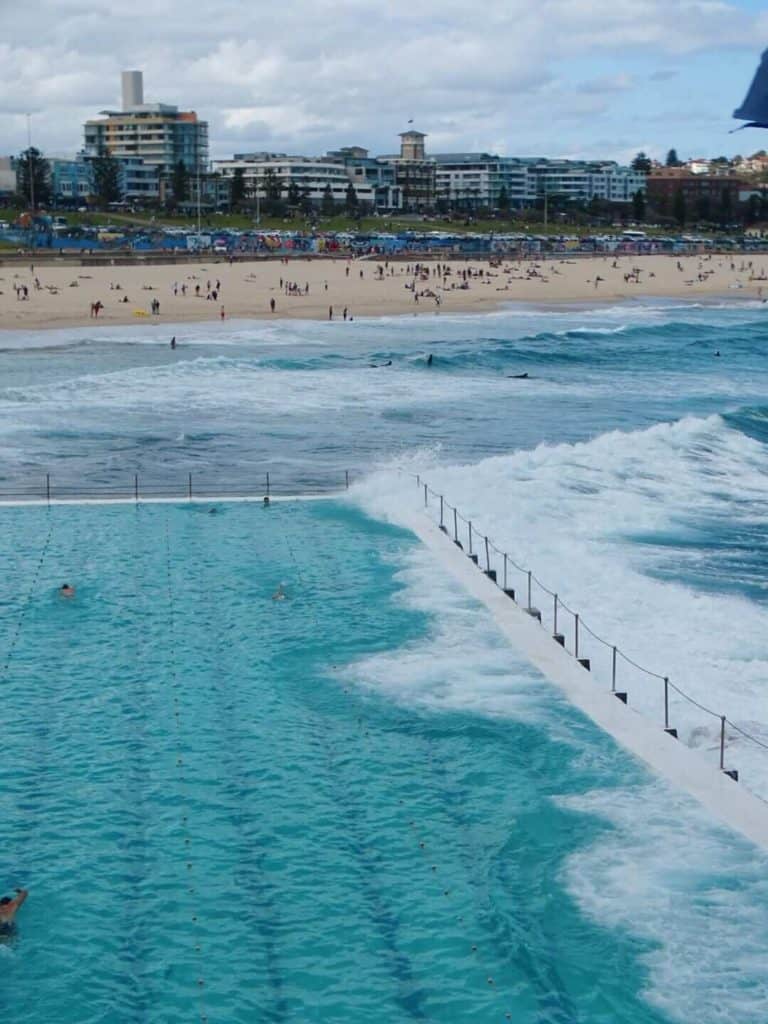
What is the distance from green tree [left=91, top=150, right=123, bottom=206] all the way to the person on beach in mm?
149868

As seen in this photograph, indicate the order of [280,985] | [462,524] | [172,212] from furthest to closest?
1. [172,212]
2. [462,524]
3. [280,985]

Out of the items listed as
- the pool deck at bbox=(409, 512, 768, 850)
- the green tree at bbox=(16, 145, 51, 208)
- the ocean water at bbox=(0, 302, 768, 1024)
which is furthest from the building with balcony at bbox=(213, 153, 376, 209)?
the pool deck at bbox=(409, 512, 768, 850)

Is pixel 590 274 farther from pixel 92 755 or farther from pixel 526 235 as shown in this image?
pixel 92 755

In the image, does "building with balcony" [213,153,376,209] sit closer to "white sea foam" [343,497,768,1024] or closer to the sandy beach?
the sandy beach

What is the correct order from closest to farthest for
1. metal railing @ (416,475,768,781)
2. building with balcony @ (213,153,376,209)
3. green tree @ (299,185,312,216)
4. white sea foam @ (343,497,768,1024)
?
white sea foam @ (343,497,768,1024) → metal railing @ (416,475,768,781) → green tree @ (299,185,312,216) → building with balcony @ (213,153,376,209)

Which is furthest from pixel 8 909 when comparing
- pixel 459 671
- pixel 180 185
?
pixel 180 185

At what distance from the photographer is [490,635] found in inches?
829

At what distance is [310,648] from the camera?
21.1m

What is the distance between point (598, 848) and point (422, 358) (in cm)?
4341

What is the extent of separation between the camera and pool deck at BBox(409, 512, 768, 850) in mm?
15398

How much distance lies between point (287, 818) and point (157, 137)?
179 metres

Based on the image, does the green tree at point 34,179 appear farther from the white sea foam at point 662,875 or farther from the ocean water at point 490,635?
the white sea foam at point 662,875

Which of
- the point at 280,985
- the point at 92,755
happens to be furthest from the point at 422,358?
the point at 280,985

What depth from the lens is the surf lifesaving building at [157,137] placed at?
602ft
